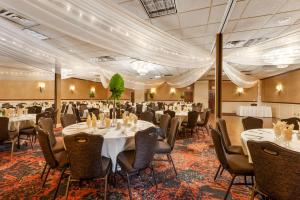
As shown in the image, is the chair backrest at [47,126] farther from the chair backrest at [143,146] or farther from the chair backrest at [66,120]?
the chair backrest at [143,146]

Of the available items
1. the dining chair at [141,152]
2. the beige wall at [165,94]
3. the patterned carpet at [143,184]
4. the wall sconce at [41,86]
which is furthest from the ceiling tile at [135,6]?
the beige wall at [165,94]

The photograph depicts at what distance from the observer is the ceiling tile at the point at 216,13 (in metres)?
3.45

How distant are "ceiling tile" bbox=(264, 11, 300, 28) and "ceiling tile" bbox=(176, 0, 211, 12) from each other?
5.26 feet

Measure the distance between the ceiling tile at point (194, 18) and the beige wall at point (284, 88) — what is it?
348 inches

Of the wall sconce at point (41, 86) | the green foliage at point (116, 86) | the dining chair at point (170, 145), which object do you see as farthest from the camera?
the wall sconce at point (41, 86)

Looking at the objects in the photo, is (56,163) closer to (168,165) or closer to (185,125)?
(168,165)

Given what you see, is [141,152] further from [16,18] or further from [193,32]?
[16,18]

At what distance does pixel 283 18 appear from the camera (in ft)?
12.8

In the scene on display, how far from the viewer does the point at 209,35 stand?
493cm

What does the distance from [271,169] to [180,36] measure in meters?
4.03

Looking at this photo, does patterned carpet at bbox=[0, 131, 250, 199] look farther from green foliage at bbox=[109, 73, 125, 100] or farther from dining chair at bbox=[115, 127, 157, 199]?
green foliage at bbox=[109, 73, 125, 100]

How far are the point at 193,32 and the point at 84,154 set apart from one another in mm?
3883

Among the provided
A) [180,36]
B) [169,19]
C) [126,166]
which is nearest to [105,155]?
[126,166]

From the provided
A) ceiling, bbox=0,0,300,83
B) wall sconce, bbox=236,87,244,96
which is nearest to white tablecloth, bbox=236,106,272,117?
wall sconce, bbox=236,87,244,96
